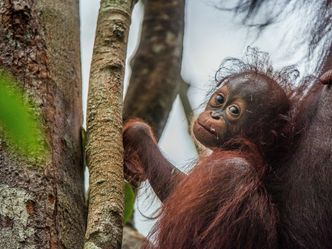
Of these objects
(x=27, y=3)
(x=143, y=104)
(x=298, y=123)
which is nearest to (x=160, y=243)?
(x=298, y=123)

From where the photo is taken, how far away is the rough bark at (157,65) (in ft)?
12.3

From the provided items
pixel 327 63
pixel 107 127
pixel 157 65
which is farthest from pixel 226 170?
pixel 157 65

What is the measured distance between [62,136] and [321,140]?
3.34ft

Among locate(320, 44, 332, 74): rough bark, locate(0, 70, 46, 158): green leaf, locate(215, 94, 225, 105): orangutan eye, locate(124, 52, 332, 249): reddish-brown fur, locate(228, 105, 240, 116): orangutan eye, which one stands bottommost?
locate(124, 52, 332, 249): reddish-brown fur

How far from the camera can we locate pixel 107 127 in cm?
204

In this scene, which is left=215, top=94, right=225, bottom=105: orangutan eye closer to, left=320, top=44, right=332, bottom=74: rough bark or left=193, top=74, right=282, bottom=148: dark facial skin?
left=193, top=74, right=282, bottom=148: dark facial skin

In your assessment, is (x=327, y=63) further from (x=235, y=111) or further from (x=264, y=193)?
(x=264, y=193)

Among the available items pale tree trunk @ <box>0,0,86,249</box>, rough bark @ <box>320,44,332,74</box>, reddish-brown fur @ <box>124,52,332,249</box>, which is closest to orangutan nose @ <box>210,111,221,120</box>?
reddish-brown fur @ <box>124,52,332,249</box>

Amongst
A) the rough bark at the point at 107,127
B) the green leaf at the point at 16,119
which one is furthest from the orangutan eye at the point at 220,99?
the green leaf at the point at 16,119

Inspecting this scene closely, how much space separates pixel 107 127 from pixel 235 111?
837mm

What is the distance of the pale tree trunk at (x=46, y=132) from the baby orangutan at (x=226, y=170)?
449mm

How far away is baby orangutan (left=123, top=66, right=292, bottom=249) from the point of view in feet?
6.92

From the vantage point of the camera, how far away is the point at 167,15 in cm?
404

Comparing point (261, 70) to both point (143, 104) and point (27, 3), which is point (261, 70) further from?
point (27, 3)
